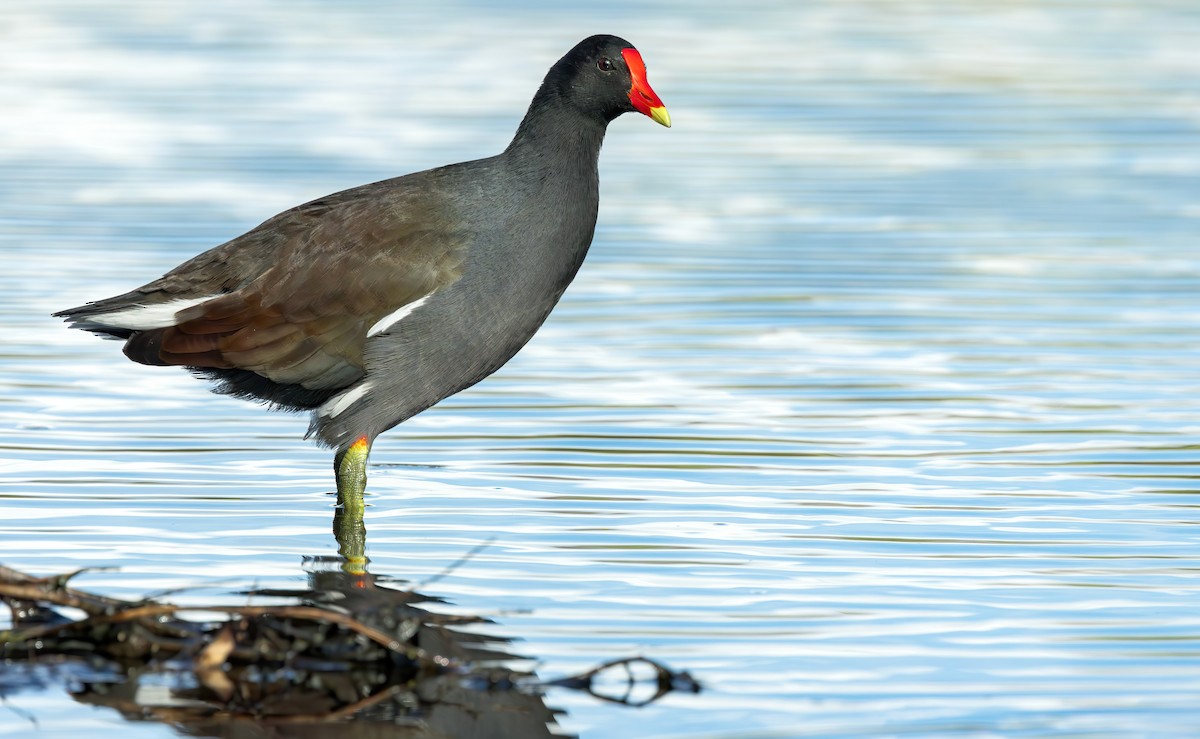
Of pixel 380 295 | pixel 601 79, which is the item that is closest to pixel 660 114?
pixel 601 79

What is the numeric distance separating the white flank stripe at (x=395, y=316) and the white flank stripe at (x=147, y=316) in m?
0.69

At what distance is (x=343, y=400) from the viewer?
8.06 meters

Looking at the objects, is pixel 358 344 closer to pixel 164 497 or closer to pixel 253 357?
pixel 253 357

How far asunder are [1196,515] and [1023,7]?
14670 mm

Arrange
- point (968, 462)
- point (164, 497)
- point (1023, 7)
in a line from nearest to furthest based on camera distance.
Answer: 1. point (164, 497)
2. point (968, 462)
3. point (1023, 7)

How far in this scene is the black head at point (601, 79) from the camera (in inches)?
328

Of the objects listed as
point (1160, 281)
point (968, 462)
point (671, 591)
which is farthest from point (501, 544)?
point (1160, 281)

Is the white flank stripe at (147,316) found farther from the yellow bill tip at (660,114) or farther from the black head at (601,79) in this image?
the yellow bill tip at (660,114)

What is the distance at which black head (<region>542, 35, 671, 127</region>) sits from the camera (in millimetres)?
8344

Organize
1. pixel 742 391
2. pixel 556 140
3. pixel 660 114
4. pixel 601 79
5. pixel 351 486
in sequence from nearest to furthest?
pixel 351 486
pixel 556 140
pixel 601 79
pixel 660 114
pixel 742 391

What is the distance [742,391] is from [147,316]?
117 inches

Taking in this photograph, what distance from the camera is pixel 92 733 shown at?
5.50 meters

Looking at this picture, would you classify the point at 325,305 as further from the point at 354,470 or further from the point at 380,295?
the point at 354,470

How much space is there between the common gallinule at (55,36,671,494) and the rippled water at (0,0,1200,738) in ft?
1.61
